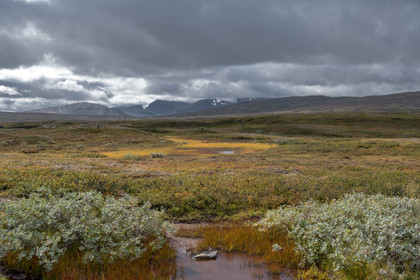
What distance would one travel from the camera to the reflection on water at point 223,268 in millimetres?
7223

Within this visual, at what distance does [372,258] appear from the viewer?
22.4 feet

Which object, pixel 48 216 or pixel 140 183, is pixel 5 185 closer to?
pixel 140 183

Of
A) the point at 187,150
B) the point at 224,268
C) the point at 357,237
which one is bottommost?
the point at 187,150

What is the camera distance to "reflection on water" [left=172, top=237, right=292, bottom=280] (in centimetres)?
Answer: 722

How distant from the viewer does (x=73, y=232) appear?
7.89 m

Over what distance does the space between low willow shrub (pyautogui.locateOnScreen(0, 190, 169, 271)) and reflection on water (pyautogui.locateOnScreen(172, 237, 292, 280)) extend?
978 millimetres

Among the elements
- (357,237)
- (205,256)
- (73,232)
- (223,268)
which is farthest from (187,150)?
(357,237)

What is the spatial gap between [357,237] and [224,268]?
361 cm

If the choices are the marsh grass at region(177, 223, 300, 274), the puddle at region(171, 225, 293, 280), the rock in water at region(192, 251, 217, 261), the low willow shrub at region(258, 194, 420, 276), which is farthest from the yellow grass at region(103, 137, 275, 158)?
the low willow shrub at region(258, 194, 420, 276)

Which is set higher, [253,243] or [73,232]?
[73,232]

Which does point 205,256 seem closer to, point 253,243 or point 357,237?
point 253,243

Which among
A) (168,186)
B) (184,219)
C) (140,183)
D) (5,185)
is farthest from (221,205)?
(5,185)

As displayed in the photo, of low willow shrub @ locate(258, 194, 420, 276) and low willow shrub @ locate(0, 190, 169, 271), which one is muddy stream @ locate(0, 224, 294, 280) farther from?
low willow shrub @ locate(258, 194, 420, 276)

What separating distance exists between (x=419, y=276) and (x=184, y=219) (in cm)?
839
